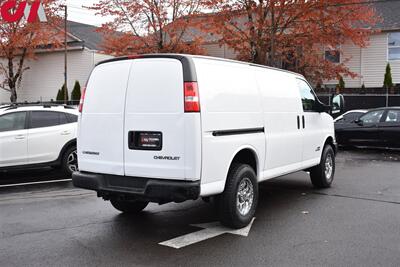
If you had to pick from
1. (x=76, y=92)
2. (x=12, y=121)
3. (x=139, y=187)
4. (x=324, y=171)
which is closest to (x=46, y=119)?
(x=12, y=121)

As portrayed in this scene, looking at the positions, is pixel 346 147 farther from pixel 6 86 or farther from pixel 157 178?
pixel 6 86

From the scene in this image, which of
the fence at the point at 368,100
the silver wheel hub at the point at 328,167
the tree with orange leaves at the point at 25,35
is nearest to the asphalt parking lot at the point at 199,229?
the silver wheel hub at the point at 328,167

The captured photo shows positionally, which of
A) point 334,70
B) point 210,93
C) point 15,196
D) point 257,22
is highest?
point 257,22

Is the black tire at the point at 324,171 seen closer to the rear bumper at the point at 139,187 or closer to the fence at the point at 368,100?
the rear bumper at the point at 139,187

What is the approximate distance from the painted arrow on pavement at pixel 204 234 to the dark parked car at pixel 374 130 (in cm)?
987

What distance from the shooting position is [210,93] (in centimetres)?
544

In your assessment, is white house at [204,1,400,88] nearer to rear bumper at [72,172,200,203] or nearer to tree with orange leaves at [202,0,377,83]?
tree with orange leaves at [202,0,377,83]

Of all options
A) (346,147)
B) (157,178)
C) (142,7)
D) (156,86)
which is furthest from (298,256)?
(142,7)

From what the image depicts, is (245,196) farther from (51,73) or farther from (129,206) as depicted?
(51,73)

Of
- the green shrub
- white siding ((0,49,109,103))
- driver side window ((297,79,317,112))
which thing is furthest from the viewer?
white siding ((0,49,109,103))

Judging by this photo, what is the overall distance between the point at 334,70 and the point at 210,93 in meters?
20.5

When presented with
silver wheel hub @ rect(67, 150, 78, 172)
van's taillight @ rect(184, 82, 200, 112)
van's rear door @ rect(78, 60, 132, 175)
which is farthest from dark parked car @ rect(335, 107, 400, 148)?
van's rear door @ rect(78, 60, 132, 175)

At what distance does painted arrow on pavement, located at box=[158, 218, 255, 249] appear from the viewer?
5.46 m

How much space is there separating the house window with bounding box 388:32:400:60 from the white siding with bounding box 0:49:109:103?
18.2 metres
